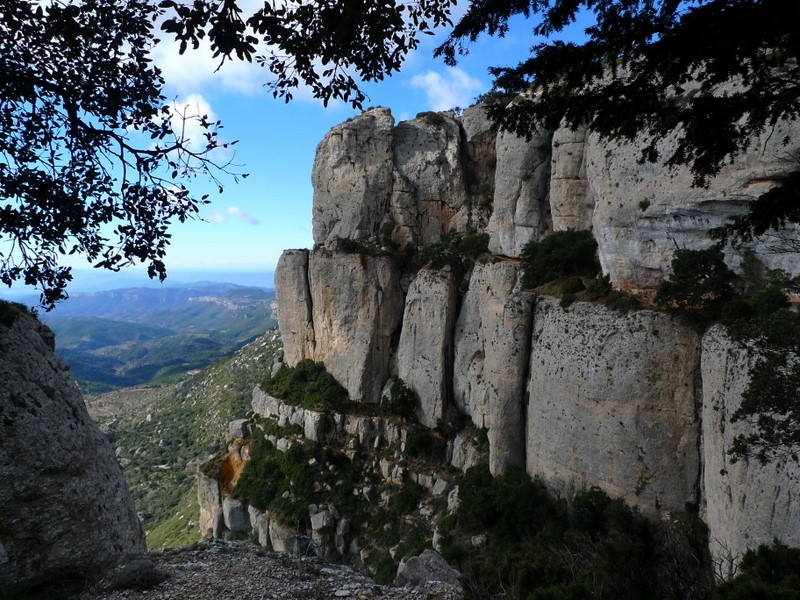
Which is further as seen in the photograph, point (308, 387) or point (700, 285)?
point (308, 387)

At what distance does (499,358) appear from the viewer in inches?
803

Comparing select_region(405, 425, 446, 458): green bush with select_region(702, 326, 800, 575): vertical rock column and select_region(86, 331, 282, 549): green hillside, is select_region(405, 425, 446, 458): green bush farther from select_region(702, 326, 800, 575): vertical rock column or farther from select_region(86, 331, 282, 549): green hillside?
select_region(86, 331, 282, 549): green hillside

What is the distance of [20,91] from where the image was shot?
4.96 m

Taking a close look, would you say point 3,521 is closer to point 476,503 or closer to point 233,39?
point 233,39

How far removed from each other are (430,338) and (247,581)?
18.0 meters

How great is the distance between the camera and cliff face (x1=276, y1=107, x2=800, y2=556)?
14.1m

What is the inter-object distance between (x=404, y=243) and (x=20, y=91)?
24254mm

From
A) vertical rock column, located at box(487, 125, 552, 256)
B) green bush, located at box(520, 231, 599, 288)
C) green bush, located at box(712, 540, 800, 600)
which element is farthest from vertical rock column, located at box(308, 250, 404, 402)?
green bush, located at box(712, 540, 800, 600)

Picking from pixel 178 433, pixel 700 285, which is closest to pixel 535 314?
pixel 700 285

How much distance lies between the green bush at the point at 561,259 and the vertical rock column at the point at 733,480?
20.4 feet

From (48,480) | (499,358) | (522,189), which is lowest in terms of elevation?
(499,358)

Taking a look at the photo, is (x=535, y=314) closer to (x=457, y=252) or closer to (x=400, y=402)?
(x=457, y=252)

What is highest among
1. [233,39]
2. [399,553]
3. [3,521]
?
[233,39]

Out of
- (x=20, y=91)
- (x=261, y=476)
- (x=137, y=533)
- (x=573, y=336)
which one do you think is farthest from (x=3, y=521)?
(x=261, y=476)
